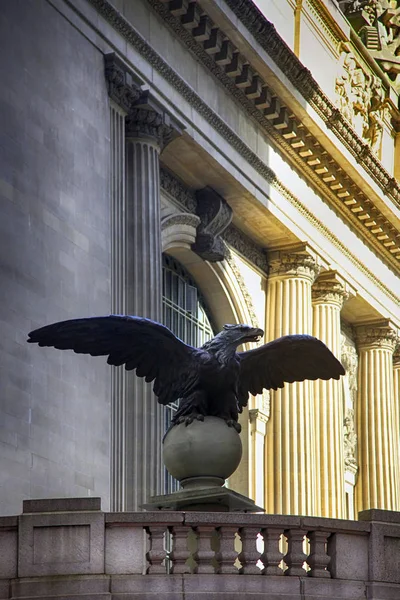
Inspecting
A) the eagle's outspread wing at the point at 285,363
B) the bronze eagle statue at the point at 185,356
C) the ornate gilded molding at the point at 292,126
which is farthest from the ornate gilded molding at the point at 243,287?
the bronze eagle statue at the point at 185,356

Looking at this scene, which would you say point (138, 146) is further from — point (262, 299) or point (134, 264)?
point (262, 299)

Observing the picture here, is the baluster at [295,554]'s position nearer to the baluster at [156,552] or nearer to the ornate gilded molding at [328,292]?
the baluster at [156,552]

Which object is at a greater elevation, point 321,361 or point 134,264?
Result: point 134,264

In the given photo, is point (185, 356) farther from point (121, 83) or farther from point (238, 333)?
point (121, 83)

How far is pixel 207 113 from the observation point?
119ft

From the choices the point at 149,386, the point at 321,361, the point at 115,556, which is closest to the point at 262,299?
the point at 149,386

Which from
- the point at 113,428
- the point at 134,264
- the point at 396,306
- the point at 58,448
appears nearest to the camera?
the point at 58,448

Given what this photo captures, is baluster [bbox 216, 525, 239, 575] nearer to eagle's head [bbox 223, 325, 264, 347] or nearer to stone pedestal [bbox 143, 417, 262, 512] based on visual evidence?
stone pedestal [bbox 143, 417, 262, 512]

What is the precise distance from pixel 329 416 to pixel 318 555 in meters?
24.5

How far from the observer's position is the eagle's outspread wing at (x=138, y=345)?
67.5ft

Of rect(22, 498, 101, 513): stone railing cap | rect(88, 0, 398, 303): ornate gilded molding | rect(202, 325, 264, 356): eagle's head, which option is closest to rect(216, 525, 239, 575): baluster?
rect(22, 498, 101, 513): stone railing cap

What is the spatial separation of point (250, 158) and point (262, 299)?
4.80 metres

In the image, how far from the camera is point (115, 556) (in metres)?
17.9

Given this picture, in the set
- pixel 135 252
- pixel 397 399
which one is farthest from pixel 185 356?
pixel 397 399
